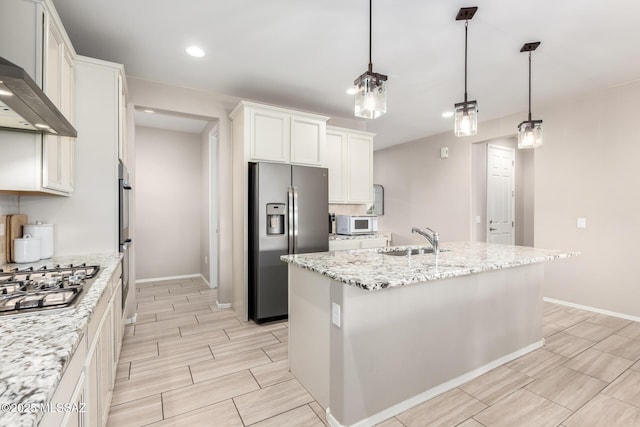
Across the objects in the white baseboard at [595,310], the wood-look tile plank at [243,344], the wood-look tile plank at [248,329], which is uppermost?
the white baseboard at [595,310]

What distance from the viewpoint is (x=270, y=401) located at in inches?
80.0

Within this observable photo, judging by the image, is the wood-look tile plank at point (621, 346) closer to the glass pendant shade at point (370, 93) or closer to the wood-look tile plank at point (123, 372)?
the glass pendant shade at point (370, 93)

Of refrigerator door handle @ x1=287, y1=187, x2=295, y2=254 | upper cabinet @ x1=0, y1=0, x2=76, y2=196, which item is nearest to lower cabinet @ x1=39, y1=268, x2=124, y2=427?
upper cabinet @ x1=0, y1=0, x2=76, y2=196

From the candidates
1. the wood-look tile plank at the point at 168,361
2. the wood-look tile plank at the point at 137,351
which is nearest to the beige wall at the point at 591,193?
the wood-look tile plank at the point at 168,361

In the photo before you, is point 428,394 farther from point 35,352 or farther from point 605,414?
point 35,352

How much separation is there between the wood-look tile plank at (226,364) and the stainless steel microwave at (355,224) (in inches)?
80.5

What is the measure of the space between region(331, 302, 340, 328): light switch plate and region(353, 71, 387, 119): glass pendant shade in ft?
3.93

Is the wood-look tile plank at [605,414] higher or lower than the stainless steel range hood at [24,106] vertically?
lower

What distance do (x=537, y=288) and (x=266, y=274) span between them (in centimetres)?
257

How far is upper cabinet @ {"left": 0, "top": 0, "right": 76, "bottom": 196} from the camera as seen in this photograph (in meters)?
1.61

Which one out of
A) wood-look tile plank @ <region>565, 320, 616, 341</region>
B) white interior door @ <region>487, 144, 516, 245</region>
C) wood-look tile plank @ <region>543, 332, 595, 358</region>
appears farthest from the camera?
white interior door @ <region>487, 144, 516, 245</region>

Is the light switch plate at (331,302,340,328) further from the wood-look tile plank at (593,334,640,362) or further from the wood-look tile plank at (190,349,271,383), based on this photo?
the wood-look tile plank at (593,334,640,362)

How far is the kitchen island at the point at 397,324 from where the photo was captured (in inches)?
68.7

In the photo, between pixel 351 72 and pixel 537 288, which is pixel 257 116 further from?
pixel 537 288
